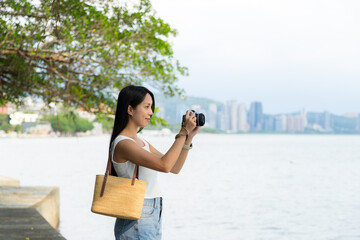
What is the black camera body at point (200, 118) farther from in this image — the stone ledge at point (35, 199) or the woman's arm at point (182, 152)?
the stone ledge at point (35, 199)

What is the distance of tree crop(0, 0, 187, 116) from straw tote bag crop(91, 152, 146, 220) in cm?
712

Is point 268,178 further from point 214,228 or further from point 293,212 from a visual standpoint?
point 214,228

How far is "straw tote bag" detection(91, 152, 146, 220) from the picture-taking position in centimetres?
295

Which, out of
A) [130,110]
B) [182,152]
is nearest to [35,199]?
[182,152]

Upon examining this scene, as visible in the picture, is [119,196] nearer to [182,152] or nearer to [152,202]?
[152,202]

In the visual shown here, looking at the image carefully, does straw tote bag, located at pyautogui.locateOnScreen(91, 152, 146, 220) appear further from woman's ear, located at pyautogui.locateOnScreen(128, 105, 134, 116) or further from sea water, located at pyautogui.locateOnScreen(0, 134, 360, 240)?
sea water, located at pyautogui.locateOnScreen(0, 134, 360, 240)

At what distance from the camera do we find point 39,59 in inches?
423

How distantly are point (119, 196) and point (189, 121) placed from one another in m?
0.52

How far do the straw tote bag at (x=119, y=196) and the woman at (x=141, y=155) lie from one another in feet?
0.20

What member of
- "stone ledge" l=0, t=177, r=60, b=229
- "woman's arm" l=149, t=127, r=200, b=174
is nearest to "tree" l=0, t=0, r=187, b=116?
"stone ledge" l=0, t=177, r=60, b=229

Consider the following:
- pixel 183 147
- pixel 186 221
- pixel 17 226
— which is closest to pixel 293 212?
pixel 186 221

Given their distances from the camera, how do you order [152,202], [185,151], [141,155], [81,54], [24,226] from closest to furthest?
1. [141,155]
2. [152,202]
3. [185,151]
4. [24,226]
5. [81,54]

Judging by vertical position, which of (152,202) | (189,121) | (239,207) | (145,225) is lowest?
(239,207)

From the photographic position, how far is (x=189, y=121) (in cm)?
298
